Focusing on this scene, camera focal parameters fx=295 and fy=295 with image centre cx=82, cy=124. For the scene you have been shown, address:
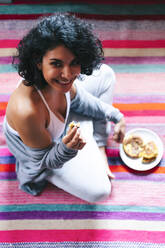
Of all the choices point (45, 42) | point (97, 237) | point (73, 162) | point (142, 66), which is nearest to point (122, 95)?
point (142, 66)

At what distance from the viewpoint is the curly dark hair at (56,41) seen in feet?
2.63

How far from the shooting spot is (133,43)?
1.74 m

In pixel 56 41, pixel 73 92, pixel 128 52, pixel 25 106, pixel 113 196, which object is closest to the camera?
pixel 56 41

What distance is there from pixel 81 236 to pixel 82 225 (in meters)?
0.05

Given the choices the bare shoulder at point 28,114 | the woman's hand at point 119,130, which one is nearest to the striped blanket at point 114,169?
the woman's hand at point 119,130

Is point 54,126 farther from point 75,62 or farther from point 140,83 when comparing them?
point 140,83

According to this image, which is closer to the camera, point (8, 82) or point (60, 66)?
point (60, 66)

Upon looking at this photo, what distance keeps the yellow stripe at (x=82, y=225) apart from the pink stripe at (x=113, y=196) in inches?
3.5

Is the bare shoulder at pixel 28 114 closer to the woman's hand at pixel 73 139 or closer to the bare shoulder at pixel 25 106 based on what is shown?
the bare shoulder at pixel 25 106

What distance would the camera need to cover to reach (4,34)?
175 centimetres

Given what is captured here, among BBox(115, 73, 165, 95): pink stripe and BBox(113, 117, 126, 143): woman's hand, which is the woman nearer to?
BBox(113, 117, 126, 143): woman's hand

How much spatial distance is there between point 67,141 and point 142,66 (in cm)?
92

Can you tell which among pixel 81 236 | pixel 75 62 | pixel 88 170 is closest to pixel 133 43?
pixel 88 170

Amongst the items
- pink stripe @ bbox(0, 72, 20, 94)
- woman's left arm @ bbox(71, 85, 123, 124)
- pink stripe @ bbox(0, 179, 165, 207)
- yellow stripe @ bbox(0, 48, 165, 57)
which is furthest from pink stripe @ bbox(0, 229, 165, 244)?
yellow stripe @ bbox(0, 48, 165, 57)
